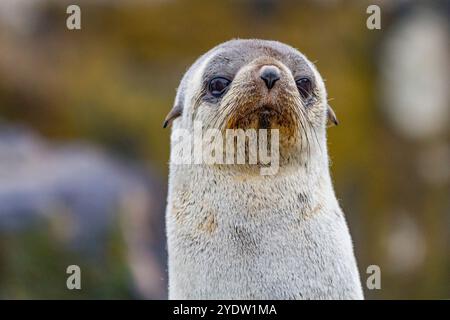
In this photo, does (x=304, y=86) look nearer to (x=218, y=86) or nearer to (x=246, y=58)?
(x=246, y=58)

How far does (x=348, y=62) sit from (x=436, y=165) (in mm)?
2790

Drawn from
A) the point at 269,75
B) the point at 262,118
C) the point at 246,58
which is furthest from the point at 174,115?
the point at 269,75

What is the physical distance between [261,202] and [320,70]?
1229 centimetres

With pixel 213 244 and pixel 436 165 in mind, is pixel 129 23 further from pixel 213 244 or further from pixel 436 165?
pixel 213 244

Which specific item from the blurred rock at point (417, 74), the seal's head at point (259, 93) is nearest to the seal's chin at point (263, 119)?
the seal's head at point (259, 93)

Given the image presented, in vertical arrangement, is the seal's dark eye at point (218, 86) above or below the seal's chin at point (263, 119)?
above

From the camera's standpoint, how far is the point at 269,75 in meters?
6.05

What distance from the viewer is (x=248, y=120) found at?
243 inches

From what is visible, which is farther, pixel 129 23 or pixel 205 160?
pixel 129 23

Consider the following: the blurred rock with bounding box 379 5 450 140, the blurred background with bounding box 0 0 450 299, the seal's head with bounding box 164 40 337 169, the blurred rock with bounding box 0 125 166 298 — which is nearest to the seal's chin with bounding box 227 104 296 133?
the seal's head with bounding box 164 40 337 169

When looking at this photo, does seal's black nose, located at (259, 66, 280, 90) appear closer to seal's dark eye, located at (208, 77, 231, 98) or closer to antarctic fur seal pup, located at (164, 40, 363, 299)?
antarctic fur seal pup, located at (164, 40, 363, 299)

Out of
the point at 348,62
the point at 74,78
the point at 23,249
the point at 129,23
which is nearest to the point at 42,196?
the point at 23,249

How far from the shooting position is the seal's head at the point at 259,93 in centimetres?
611

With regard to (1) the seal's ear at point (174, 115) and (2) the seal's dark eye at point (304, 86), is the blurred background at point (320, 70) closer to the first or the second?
(1) the seal's ear at point (174, 115)
